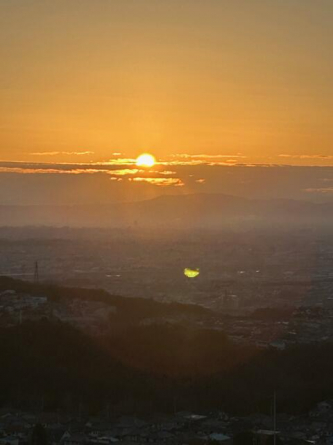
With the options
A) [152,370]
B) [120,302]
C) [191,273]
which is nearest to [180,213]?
[191,273]

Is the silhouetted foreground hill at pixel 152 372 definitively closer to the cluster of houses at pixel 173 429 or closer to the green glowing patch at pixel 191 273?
the cluster of houses at pixel 173 429

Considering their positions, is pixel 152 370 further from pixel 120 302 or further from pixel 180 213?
pixel 180 213

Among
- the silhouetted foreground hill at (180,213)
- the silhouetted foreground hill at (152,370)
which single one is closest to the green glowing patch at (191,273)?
the silhouetted foreground hill at (152,370)

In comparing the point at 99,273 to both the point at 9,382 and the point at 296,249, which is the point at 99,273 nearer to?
the point at 296,249

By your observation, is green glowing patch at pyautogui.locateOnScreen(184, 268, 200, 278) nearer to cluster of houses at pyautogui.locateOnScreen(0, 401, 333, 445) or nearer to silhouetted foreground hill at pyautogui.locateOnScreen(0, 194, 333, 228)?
cluster of houses at pyautogui.locateOnScreen(0, 401, 333, 445)

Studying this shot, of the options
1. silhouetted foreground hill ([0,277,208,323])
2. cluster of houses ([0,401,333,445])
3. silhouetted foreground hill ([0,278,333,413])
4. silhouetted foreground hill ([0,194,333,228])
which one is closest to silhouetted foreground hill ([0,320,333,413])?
silhouetted foreground hill ([0,278,333,413])

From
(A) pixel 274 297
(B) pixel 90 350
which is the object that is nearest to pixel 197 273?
(A) pixel 274 297
